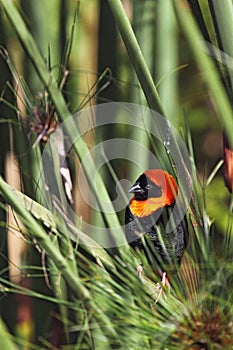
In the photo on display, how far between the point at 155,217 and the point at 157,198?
22 mm

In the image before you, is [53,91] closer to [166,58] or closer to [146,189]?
[146,189]

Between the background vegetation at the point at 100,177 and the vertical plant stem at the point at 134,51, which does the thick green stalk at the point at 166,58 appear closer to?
the background vegetation at the point at 100,177

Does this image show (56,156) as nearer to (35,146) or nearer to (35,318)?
(35,146)

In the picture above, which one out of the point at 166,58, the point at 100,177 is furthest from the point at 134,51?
the point at 166,58

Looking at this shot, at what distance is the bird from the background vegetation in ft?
0.06

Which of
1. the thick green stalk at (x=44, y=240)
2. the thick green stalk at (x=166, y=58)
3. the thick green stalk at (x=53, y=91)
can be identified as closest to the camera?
the thick green stalk at (x=44, y=240)

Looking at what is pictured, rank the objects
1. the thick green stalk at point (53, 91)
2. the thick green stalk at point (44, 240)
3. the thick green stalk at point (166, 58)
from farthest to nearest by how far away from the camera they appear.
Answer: the thick green stalk at point (166, 58)
the thick green stalk at point (53, 91)
the thick green stalk at point (44, 240)

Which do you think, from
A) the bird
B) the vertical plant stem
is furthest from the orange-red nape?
the vertical plant stem

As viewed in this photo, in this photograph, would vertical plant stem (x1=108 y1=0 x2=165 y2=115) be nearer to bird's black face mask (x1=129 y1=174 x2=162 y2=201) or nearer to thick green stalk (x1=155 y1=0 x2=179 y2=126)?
bird's black face mask (x1=129 y1=174 x2=162 y2=201)

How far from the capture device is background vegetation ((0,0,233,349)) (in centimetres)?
50

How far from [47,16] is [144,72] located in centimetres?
32

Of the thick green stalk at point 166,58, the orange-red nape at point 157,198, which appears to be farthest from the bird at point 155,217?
the thick green stalk at point 166,58

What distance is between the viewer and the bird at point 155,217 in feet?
1.90

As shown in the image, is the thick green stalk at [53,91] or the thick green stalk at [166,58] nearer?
the thick green stalk at [53,91]
